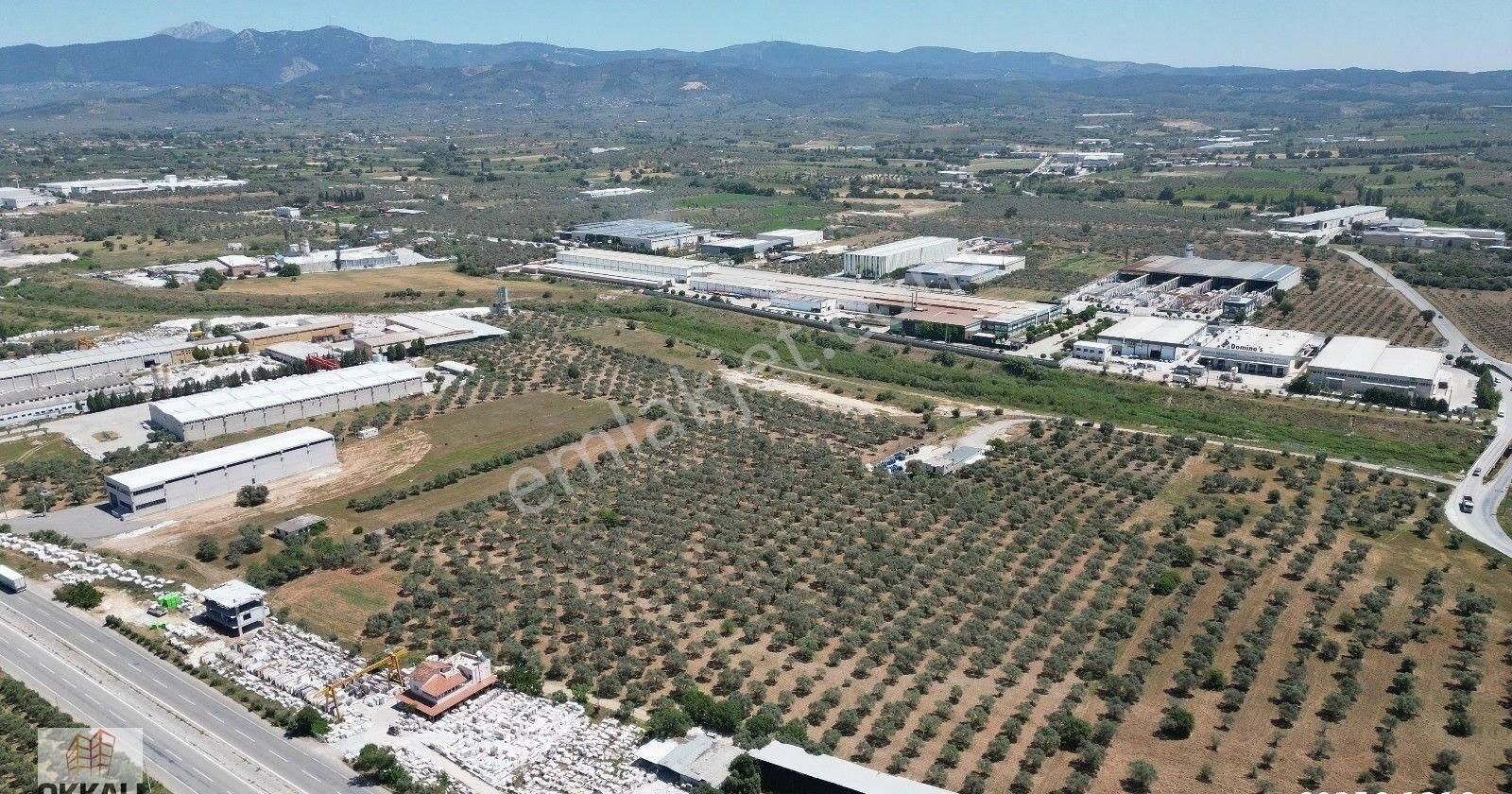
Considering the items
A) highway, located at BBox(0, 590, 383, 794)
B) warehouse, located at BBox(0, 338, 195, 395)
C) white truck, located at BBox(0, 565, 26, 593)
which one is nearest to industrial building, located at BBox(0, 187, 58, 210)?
warehouse, located at BBox(0, 338, 195, 395)

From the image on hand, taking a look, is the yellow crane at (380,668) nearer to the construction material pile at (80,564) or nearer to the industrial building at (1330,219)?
the construction material pile at (80,564)

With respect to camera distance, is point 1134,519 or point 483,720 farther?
point 1134,519

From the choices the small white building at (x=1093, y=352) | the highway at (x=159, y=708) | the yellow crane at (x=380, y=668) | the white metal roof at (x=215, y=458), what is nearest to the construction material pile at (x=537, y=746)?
the highway at (x=159, y=708)

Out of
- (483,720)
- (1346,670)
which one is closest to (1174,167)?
(1346,670)

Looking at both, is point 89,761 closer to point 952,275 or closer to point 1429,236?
point 952,275

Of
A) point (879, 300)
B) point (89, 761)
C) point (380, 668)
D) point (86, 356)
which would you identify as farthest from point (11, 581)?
point (879, 300)

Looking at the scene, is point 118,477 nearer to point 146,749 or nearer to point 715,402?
point 146,749

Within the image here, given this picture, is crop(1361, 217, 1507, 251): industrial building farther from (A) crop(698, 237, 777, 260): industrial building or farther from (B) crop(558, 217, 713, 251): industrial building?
(B) crop(558, 217, 713, 251): industrial building
